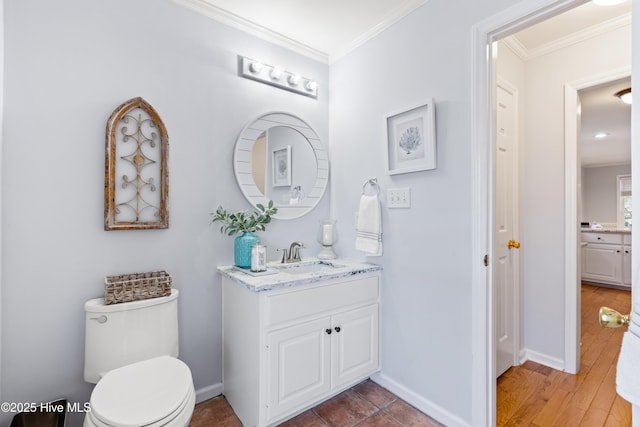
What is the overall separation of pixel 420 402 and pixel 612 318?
1385mm

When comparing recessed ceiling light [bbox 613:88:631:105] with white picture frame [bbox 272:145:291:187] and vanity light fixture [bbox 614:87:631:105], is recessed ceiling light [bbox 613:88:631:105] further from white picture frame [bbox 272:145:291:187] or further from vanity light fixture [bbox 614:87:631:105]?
white picture frame [bbox 272:145:291:187]

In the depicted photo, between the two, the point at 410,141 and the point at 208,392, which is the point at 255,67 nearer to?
the point at 410,141

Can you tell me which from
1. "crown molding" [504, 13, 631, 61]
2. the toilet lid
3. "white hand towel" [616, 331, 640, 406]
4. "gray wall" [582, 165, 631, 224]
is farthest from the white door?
"gray wall" [582, 165, 631, 224]

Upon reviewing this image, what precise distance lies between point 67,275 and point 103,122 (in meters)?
0.78

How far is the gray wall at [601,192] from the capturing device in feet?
21.6

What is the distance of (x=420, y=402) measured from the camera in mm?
1813

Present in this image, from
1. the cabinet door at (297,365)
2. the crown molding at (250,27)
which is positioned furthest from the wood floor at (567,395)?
the crown molding at (250,27)

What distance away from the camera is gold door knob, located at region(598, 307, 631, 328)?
2.33ft

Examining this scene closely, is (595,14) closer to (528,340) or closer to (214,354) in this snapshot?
(528,340)

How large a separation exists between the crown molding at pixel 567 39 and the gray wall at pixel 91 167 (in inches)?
77.0

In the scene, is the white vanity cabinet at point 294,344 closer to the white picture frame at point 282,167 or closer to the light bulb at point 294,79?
the white picture frame at point 282,167

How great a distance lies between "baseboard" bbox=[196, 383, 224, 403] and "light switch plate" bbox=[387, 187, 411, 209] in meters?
1.56

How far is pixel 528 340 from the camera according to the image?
2.41 meters

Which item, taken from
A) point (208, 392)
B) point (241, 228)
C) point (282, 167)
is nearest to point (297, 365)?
point (208, 392)
